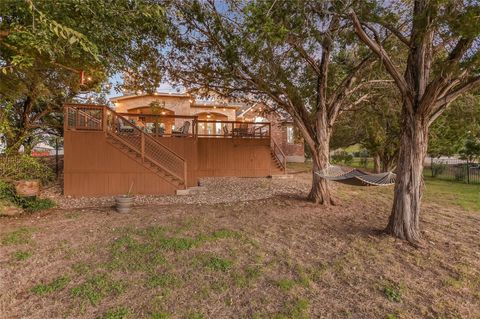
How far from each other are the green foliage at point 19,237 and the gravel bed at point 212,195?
204 centimetres

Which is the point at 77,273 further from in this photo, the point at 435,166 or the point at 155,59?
the point at 435,166

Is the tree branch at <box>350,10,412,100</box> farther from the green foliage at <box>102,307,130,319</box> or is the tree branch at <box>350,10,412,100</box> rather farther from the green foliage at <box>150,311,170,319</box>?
the green foliage at <box>102,307,130,319</box>

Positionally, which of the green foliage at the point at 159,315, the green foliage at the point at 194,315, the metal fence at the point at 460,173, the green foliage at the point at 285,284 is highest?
the metal fence at the point at 460,173

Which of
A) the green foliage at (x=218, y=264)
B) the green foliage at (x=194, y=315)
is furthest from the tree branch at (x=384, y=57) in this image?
the green foliage at (x=194, y=315)

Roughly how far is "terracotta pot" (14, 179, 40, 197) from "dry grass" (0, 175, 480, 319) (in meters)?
0.98

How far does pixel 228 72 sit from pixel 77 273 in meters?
5.62

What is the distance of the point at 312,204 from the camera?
756 cm

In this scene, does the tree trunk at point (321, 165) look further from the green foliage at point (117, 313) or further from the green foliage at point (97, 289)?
the green foliage at point (117, 313)

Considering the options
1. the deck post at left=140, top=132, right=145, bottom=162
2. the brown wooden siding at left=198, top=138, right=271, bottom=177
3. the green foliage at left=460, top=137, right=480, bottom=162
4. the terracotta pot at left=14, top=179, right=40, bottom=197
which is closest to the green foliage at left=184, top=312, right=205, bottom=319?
the terracotta pot at left=14, top=179, right=40, bottom=197

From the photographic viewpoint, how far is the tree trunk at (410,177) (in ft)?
15.1

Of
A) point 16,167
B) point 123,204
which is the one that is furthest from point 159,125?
point 16,167

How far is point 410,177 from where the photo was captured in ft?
15.3

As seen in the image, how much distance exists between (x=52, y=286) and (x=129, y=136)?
6359 millimetres

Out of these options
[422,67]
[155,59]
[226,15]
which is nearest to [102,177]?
[155,59]
